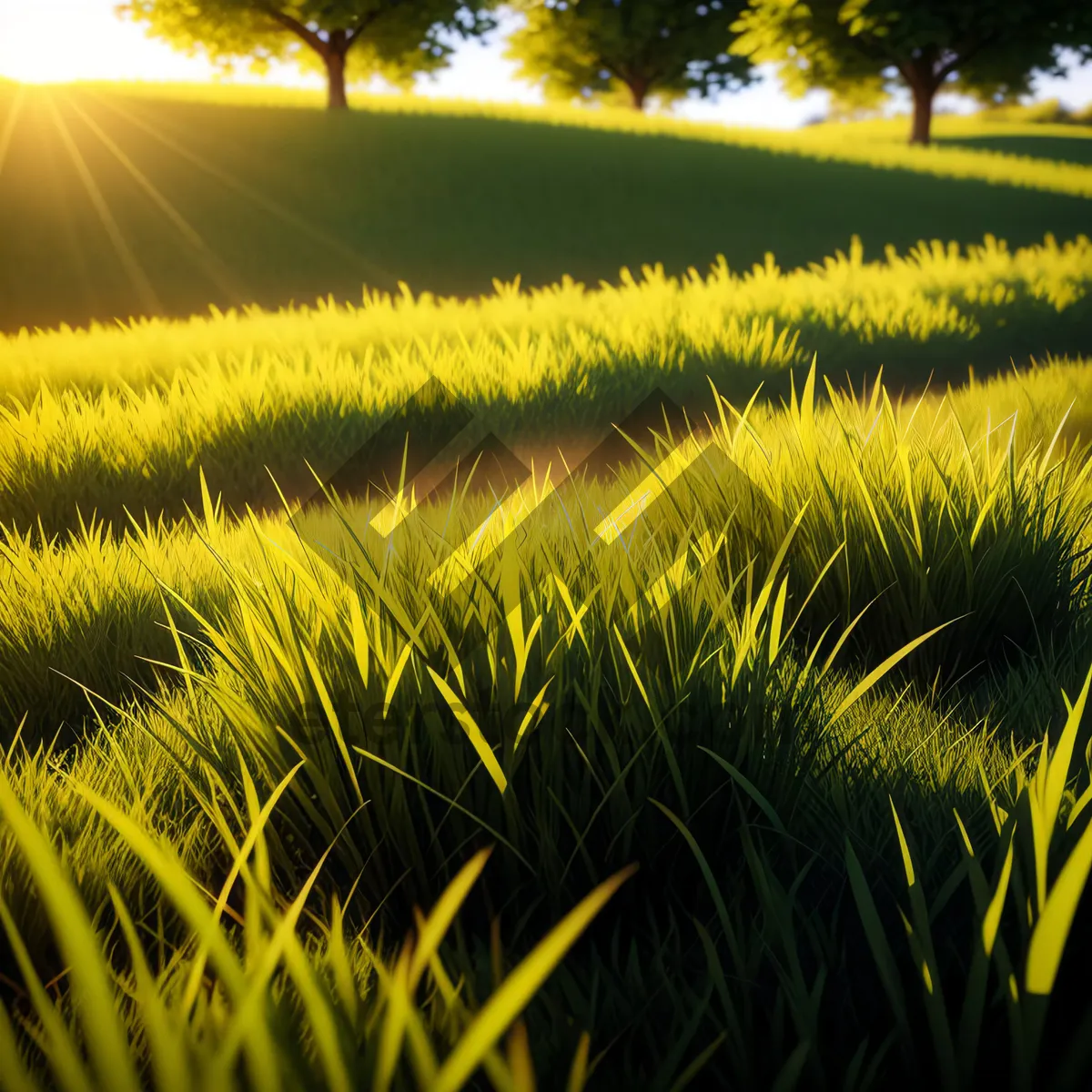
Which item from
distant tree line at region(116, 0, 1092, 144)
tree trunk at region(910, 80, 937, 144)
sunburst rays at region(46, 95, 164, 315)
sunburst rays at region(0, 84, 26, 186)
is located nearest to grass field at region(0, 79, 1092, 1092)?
sunburst rays at region(46, 95, 164, 315)

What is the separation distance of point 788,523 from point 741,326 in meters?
3.63

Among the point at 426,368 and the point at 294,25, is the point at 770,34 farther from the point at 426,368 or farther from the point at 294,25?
the point at 426,368

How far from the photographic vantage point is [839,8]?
882 inches

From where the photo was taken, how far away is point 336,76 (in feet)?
70.1

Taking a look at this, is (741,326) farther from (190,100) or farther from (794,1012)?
(190,100)

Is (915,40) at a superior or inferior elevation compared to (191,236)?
superior

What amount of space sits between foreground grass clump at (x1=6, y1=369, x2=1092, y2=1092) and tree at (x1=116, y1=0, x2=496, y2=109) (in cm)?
2197

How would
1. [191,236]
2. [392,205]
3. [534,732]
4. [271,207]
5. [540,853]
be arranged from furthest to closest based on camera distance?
[392,205]
[271,207]
[191,236]
[534,732]
[540,853]

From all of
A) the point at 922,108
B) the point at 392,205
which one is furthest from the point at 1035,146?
the point at 392,205

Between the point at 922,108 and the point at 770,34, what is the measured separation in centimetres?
510

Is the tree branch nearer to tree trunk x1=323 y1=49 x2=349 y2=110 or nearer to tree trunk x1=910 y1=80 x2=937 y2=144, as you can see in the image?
tree trunk x1=323 y1=49 x2=349 y2=110

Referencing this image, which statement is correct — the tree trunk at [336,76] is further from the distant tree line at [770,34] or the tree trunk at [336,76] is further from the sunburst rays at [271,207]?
the sunburst rays at [271,207]

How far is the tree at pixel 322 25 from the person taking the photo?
20.7 meters

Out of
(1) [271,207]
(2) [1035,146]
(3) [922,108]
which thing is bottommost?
(1) [271,207]
